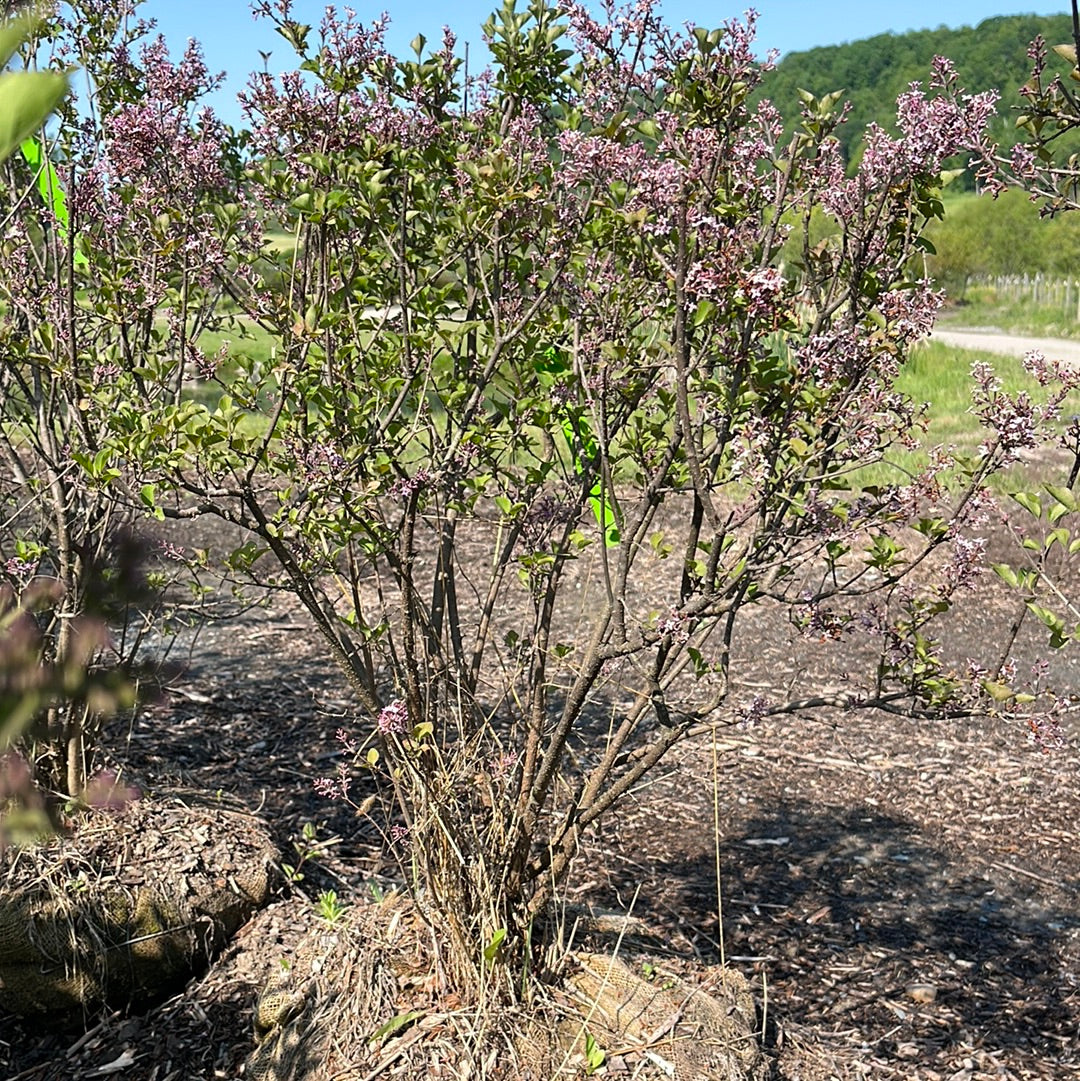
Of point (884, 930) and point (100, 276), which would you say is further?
point (884, 930)

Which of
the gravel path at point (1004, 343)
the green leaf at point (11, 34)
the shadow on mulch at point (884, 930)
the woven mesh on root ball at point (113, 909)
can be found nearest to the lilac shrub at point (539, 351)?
the woven mesh on root ball at point (113, 909)

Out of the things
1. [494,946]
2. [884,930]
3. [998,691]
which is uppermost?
[998,691]

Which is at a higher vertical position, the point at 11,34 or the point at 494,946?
the point at 11,34

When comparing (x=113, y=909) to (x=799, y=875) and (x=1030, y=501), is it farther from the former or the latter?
(x=1030, y=501)

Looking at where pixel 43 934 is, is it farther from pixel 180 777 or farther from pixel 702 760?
pixel 702 760

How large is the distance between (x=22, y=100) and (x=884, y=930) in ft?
12.7

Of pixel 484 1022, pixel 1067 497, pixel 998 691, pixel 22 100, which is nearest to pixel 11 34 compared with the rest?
pixel 22 100

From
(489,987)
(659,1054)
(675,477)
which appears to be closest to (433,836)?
(489,987)

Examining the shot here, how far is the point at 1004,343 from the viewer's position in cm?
2419

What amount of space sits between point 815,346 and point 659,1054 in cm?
151

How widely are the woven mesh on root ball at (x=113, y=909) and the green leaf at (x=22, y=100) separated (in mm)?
3154

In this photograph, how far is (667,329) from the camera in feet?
9.02

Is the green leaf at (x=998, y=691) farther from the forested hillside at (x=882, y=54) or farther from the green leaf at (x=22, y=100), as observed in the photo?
the forested hillside at (x=882, y=54)

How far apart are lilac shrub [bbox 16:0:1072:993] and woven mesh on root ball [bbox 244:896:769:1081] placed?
0.11 meters
